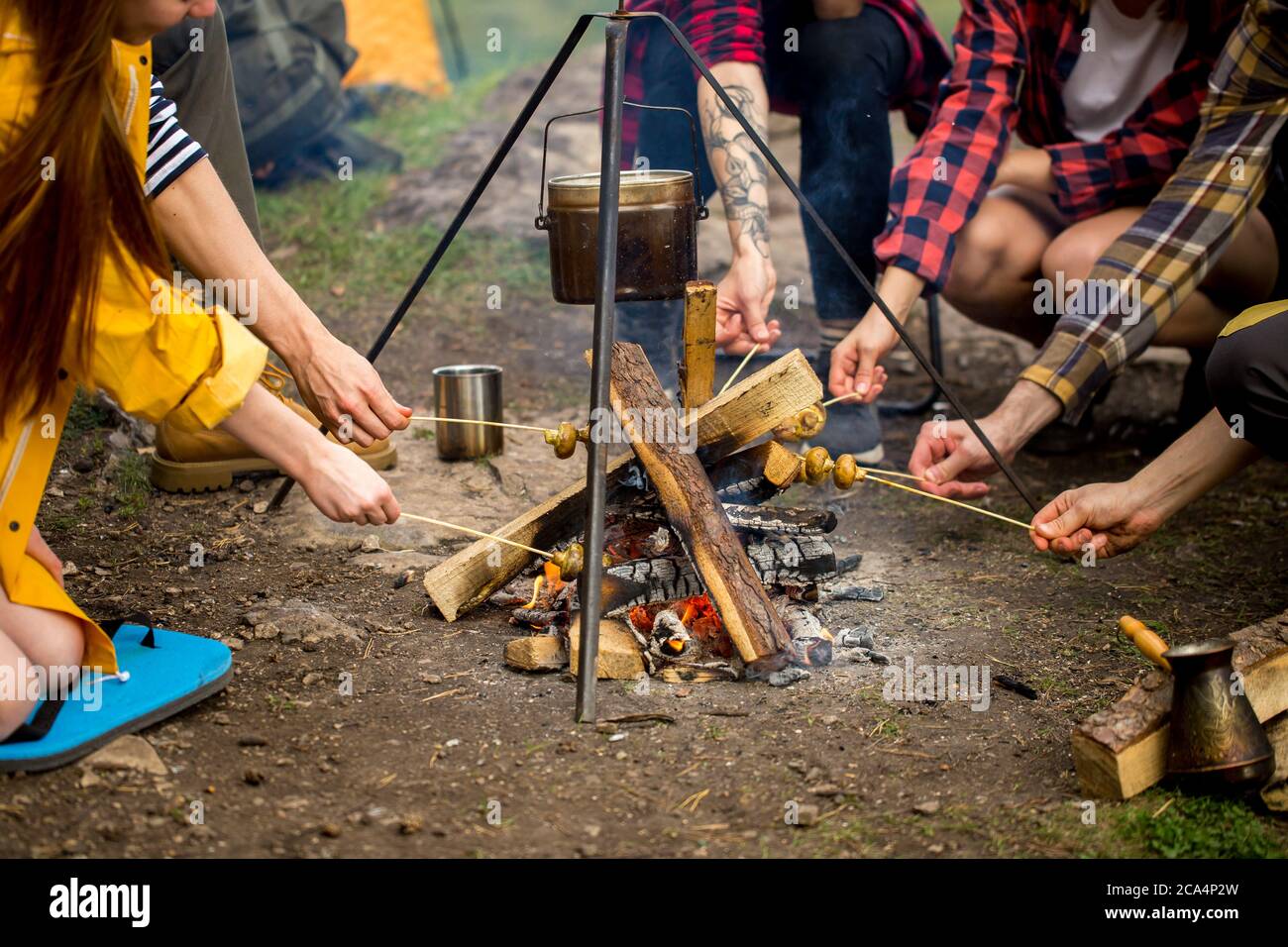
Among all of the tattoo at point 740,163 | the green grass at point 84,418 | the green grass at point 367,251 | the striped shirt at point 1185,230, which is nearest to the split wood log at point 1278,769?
the striped shirt at point 1185,230

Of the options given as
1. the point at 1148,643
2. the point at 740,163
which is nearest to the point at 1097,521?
the point at 1148,643

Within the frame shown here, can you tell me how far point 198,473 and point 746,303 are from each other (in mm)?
1827

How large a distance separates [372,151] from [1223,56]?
5379mm

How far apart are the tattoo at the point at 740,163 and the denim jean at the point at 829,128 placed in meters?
0.42

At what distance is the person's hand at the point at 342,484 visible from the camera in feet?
7.67

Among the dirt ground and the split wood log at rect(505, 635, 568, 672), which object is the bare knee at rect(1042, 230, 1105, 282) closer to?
the dirt ground

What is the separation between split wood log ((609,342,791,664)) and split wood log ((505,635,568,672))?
1.26 feet

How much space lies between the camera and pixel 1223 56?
313 cm

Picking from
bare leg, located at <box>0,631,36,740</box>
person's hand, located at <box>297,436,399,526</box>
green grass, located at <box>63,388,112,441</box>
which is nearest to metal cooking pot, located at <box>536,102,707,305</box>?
person's hand, located at <box>297,436,399,526</box>

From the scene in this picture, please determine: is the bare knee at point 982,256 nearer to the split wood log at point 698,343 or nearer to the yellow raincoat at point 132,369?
the split wood log at point 698,343

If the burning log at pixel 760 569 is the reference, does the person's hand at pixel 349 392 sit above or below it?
above

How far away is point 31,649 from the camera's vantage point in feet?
7.66

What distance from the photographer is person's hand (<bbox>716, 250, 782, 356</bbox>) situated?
3.32m

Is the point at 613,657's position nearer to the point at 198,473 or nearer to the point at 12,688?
the point at 12,688
